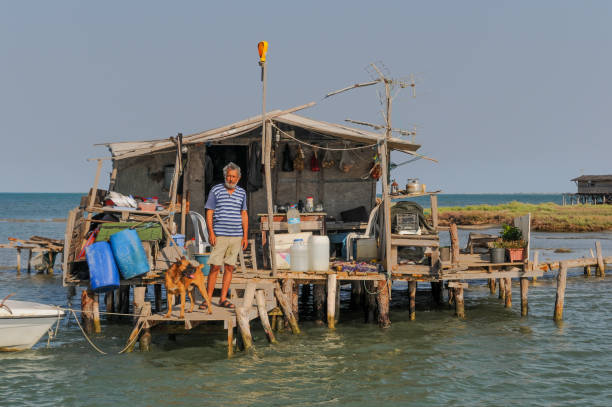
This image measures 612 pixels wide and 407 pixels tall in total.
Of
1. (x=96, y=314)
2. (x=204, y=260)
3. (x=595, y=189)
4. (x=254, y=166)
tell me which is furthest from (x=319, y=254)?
(x=595, y=189)

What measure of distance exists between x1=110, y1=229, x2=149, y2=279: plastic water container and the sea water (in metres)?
1.49

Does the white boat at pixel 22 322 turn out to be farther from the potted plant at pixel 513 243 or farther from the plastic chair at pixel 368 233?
the potted plant at pixel 513 243

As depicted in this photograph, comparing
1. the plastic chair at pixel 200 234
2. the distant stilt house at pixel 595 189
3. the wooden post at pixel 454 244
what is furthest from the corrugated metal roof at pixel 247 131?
the distant stilt house at pixel 595 189

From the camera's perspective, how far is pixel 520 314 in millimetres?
15156

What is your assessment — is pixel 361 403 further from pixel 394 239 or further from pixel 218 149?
pixel 218 149

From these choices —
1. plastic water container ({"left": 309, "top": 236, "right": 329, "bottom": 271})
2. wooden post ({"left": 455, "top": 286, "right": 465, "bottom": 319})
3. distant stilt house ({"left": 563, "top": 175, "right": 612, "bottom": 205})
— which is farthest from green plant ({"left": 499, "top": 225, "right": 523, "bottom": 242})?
distant stilt house ({"left": 563, "top": 175, "right": 612, "bottom": 205})

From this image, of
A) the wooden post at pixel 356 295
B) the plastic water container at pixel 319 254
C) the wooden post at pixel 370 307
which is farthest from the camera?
the wooden post at pixel 356 295

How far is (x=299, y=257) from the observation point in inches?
505

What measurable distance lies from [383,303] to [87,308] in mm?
6232

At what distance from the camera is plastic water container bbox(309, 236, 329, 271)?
41.9 ft

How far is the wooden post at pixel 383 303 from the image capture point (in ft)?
40.8

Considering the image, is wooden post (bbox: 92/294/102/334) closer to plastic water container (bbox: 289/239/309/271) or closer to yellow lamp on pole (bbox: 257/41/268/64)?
plastic water container (bbox: 289/239/309/271)

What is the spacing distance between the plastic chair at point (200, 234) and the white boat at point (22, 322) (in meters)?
3.58

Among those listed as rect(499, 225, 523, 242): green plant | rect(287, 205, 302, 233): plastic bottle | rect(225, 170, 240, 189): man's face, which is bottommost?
rect(499, 225, 523, 242): green plant
